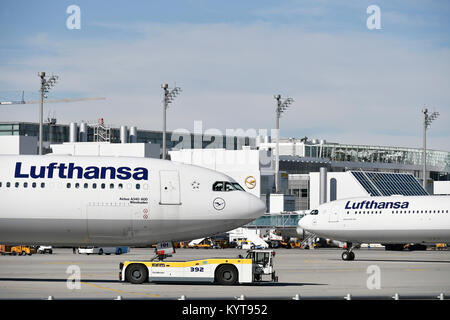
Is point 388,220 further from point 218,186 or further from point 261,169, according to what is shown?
point 261,169

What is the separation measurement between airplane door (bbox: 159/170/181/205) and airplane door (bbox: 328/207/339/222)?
3990cm

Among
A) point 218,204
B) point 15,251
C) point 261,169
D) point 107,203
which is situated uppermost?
point 107,203

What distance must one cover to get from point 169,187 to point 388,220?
134 feet

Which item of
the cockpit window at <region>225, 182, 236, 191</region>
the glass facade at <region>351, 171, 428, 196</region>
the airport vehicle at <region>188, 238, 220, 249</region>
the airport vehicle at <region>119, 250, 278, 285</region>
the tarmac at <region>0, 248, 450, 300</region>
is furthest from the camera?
the glass facade at <region>351, 171, 428, 196</region>

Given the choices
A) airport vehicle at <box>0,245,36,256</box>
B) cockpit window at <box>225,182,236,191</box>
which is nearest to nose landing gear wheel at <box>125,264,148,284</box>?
cockpit window at <box>225,182,236,191</box>

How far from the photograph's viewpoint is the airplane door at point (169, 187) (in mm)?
45438

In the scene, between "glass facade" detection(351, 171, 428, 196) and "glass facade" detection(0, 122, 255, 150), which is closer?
"glass facade" detection(351, 171, 428, 196)

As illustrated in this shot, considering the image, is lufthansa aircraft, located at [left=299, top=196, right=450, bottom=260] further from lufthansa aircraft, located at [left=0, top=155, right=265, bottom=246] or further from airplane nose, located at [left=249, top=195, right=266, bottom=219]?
lufthansa aircraft, located at [left=0, top=155, right=265, bottom=246]

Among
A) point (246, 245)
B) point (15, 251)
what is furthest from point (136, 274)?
point (246, 245)

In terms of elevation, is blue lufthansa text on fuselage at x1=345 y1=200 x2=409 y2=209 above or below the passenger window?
below

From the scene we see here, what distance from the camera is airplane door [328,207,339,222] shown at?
273 ft

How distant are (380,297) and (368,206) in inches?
1743

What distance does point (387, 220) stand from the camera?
81062 millimetres
